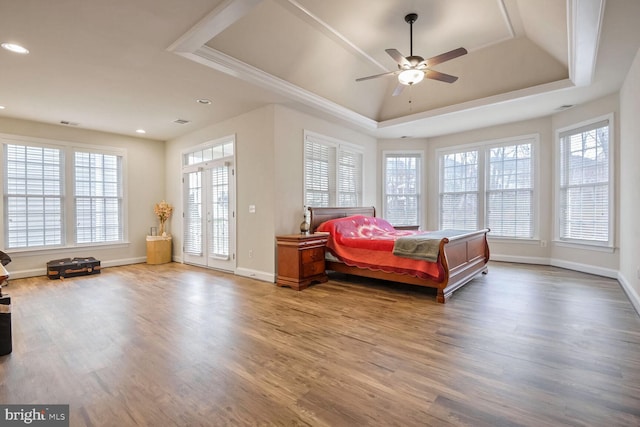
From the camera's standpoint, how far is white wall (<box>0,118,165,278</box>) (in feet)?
17.5

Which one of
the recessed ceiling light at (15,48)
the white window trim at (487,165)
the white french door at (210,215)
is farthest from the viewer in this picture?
the white window trim at (487,165)

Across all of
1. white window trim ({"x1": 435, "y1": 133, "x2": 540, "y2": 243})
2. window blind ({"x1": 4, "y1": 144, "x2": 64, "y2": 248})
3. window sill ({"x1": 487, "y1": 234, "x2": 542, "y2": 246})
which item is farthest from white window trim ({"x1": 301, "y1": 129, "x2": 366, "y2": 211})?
window blind ({"x1": 4, "y1": 144, "x2": 64, "y2": 248})

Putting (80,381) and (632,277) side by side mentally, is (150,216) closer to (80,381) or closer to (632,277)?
(80,381)

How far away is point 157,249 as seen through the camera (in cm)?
653

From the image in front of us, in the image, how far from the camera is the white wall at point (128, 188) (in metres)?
5.34

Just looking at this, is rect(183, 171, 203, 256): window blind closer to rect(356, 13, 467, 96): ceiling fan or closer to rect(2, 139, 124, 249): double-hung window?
rect(2, 139, 124, 249): double-hung window

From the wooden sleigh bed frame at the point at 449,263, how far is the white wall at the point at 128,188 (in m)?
4.13

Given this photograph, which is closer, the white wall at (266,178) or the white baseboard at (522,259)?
the white wall at (266,178)

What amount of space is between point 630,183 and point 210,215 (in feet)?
20.8

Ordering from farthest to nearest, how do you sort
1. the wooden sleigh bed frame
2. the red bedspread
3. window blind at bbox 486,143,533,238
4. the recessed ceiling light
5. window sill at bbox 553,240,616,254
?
window blind at bbox 486,143,533,238 → window sill at bbox 553,240,616,254 → the red bedspread → the wooden sleigh bed frame → the recessed ceiling light

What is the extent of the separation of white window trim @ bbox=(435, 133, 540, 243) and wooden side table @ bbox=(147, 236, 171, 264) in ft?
20.5

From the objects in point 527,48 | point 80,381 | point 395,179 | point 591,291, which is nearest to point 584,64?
point 527,48

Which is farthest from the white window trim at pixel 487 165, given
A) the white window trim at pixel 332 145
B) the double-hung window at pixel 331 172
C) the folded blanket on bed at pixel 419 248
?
the folded blanket on bed at pixel 419 248

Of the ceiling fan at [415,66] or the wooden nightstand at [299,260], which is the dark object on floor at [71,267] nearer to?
the wooden nightstand at [299,260]
